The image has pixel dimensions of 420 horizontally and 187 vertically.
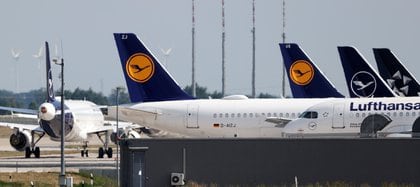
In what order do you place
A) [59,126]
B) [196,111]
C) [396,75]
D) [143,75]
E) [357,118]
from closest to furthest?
[357,118], [196,111], [143,75], [396,75], [59,126]

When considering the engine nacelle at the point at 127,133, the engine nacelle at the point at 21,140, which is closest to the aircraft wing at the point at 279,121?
the engine nacelle at the point at 127,133

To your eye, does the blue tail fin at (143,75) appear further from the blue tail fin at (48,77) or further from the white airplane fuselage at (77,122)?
the white airplane fuselage at (77,122)

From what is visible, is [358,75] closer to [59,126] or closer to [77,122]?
[59,126]

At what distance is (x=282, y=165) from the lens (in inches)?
2408

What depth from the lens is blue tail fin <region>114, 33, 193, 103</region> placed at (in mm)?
91188

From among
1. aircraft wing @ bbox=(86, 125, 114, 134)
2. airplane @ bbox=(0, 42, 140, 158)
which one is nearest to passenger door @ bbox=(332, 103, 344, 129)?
airplane @ bbox=(0, 42, 140, 158)

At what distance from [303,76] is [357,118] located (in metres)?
20.1

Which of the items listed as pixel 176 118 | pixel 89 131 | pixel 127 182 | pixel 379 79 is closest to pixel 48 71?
pixel 89 131

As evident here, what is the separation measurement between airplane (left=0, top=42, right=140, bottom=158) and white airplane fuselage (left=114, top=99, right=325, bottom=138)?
14575mm

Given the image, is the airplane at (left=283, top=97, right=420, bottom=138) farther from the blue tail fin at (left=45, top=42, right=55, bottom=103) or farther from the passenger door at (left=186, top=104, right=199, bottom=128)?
the blue tail fin at (left=45, top=42, right=55, bottom=103)

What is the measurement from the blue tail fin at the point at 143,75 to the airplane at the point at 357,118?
10.8 metres

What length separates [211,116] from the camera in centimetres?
8862

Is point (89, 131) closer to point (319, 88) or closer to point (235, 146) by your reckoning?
→ point (319, 88)

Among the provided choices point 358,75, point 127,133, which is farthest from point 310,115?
point 127,133
